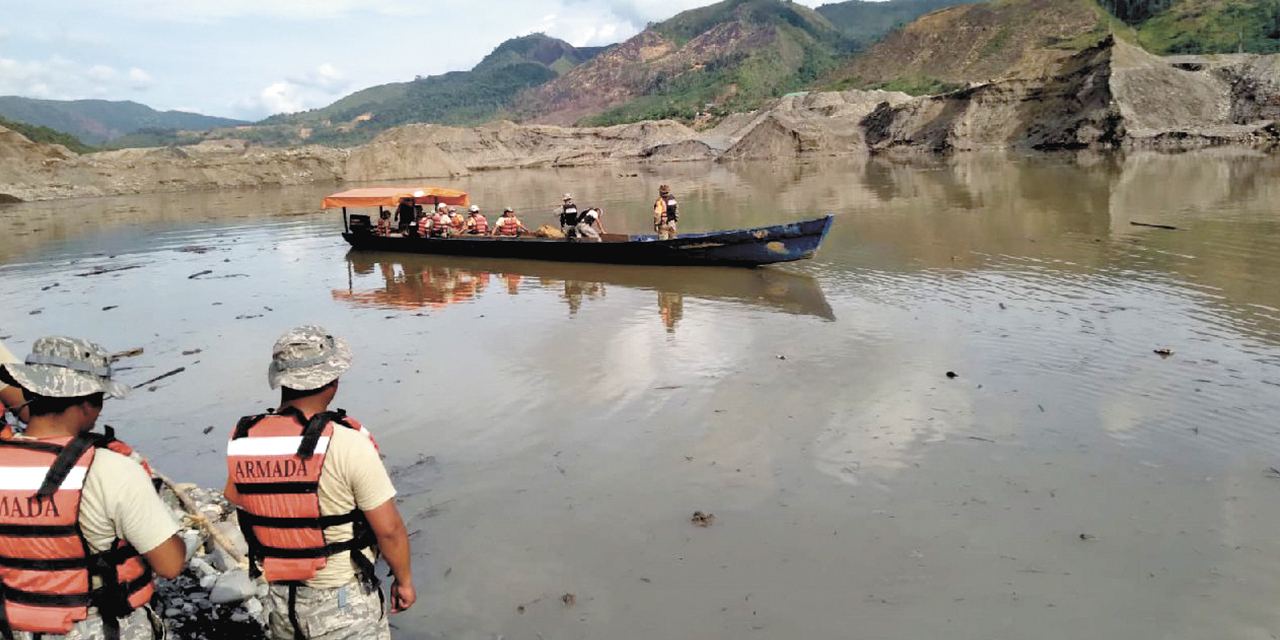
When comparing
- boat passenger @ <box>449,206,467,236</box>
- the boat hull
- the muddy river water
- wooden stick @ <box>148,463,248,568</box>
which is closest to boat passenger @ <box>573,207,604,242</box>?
the boat hull

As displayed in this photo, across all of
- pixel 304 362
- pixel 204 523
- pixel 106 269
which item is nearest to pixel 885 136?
pixel 106 269

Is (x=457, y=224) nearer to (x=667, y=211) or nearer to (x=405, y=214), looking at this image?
(x=405, y=214)

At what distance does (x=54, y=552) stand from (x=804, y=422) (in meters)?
7.24

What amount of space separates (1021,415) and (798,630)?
479 centimetres

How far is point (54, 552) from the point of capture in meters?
3.10

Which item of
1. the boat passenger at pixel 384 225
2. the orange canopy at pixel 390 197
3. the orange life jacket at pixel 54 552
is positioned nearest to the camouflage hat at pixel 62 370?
Result: the orange life jacket at pixel 54 552

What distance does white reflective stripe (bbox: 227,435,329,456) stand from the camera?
3299mm

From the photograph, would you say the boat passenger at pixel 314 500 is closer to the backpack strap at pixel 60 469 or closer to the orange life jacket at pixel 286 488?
the orange life jacket at pixel 286 488

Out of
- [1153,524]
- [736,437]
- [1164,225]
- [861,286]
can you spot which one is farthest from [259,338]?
[1164,225]

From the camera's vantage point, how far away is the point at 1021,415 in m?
8.76

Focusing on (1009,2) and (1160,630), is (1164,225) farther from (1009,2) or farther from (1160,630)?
(1009,2)

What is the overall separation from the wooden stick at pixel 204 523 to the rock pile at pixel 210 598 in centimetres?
6

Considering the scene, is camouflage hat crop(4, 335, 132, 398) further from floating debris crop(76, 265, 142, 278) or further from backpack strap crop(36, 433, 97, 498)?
floating debris crop(76, 265, 142, 278)

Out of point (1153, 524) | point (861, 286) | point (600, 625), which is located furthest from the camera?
point (861, 286)
